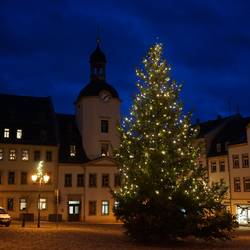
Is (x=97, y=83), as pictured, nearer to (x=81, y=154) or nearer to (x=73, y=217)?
(x=81, y=154)

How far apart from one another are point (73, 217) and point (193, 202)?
37.6m

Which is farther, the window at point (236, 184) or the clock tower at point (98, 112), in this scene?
the clock tower at point (98, 112)

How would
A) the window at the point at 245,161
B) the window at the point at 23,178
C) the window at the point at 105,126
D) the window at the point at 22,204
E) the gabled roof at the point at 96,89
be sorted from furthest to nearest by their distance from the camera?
the window at the point at 105,126, the gabled roof at the point at 96,89, the window at the point at 23,178, the window at the point at 22,204, the window at the point at 245,161

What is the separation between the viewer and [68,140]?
6341 centimetres

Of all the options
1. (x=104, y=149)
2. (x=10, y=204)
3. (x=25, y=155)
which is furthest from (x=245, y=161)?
(x=10, y=204)

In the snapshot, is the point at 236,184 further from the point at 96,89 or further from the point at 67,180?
the point at 96,89

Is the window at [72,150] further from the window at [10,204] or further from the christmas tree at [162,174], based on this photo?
the christmas tree at [162,174]

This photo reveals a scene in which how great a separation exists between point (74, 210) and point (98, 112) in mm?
12423

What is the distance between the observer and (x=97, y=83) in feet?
211

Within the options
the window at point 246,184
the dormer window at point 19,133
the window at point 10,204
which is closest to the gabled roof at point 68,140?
the dormer window at point 19,133

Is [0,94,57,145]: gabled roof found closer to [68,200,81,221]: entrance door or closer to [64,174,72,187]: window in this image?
[64,174,72,187]: window

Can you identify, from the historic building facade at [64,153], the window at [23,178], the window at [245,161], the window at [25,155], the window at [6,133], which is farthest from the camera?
the window at [25,155]

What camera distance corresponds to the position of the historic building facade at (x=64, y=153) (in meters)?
59.0

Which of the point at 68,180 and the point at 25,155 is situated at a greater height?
the point at 25,155
